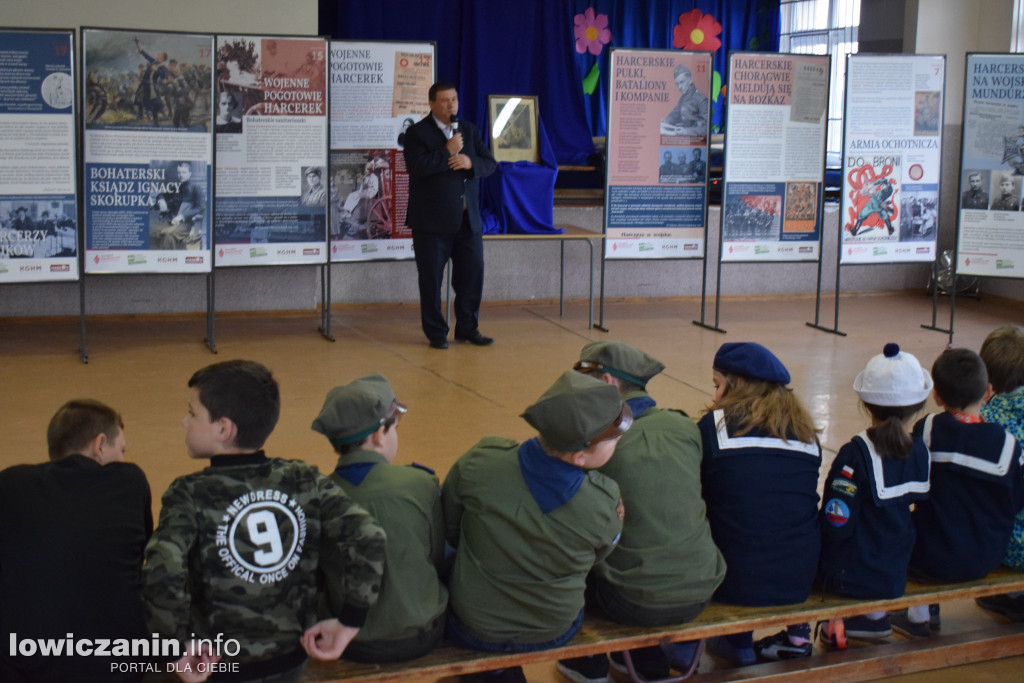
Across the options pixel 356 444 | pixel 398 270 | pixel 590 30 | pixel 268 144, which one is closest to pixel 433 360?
pixel 268 144

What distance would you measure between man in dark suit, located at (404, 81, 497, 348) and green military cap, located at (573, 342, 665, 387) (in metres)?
3.77

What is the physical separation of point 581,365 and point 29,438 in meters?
2.74

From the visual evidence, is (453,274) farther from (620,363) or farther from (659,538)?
(659,538)

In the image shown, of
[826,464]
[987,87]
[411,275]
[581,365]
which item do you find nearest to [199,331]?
[411,275]

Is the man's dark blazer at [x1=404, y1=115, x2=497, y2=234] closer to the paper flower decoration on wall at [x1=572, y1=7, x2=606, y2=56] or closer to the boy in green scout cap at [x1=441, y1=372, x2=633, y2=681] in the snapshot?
the paper flower decoration on wall at [x1=572, y1=7, x2=606, y2=56]

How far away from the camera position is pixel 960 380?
9.14 feet

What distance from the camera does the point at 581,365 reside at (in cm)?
283

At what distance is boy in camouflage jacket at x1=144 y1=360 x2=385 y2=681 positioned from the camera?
78.5 inches

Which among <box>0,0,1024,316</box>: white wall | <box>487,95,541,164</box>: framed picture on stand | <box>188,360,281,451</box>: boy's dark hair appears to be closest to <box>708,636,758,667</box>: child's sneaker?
<box>188,360,281,451</box>: boy's dark hair

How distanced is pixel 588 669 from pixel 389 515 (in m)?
0.82

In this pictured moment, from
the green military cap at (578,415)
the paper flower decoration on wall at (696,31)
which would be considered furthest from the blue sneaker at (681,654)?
the paper flower decoration on wall at (696,31)

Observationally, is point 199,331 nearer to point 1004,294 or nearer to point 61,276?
point 61,276

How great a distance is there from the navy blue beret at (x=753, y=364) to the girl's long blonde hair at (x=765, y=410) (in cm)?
1

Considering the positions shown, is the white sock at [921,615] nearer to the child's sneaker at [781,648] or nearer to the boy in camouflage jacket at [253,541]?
the child's sneaker at [781,648]
